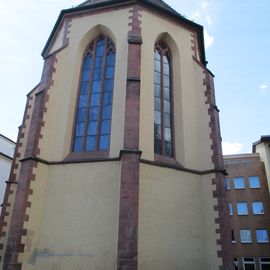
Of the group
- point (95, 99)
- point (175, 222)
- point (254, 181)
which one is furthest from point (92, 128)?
point (254, 181)

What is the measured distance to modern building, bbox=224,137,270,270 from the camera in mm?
27938

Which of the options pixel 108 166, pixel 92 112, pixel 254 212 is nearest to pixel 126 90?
pixel 92 112

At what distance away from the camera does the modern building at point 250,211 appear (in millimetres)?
27938

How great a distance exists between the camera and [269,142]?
30141mm

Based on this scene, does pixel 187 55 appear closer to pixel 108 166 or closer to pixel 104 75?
pixel 104 75

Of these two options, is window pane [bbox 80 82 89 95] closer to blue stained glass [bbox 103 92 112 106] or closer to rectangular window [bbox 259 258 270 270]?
blue stained glass [bbox 103 92 112 106]

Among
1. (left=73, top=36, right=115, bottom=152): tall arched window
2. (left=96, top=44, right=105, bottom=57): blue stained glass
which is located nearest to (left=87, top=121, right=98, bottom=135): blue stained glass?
(left=73, top=36, right=115, bottom=152): tall arched window

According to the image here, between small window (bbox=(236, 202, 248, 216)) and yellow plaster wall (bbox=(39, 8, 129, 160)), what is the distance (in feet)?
74.0

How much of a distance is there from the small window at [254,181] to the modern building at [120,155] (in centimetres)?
2004

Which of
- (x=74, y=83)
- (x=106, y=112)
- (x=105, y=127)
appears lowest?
(x=105, y=127)

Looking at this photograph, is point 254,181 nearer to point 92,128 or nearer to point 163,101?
point 163,101

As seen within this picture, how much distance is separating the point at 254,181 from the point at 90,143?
78.3ft

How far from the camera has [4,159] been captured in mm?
25922

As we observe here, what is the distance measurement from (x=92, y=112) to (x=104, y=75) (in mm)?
1750
